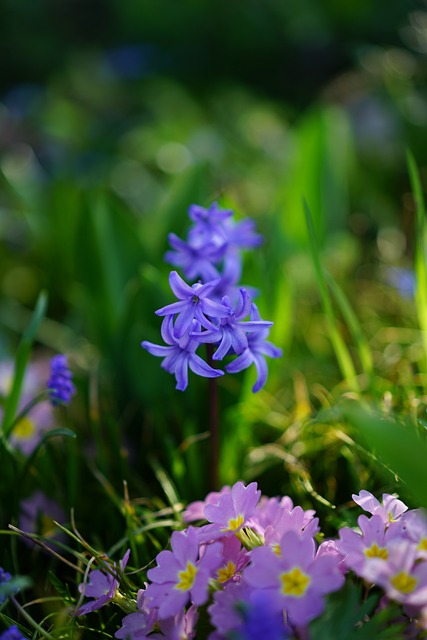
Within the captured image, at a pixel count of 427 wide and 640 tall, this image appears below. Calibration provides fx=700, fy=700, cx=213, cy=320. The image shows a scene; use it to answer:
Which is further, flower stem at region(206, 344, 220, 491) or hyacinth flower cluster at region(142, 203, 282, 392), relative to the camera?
flower stem at region(206, 344, 220, 491)

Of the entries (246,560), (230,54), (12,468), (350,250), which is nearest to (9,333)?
(12,468)

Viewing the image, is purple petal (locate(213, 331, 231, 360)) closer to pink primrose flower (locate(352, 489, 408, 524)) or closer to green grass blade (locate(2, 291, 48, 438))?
pink primrose flower (locate(352, 489, 408, 524))

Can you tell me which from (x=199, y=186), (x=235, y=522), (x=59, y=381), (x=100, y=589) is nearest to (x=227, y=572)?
(x=235, y=522)

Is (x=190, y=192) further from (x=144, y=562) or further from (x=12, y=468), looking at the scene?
(x=144, y=562)

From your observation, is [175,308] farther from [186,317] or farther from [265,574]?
[265,574]

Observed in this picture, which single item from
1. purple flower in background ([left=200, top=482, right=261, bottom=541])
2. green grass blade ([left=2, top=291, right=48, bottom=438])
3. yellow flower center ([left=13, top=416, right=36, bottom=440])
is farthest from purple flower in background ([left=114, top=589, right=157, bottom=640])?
yellow flower center ([left=13, top=416, right=36, bottom=440])

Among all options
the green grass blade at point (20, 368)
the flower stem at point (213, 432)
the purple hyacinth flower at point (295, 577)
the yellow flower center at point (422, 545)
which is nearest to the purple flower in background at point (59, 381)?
the green grass blade at point (20, 368)
